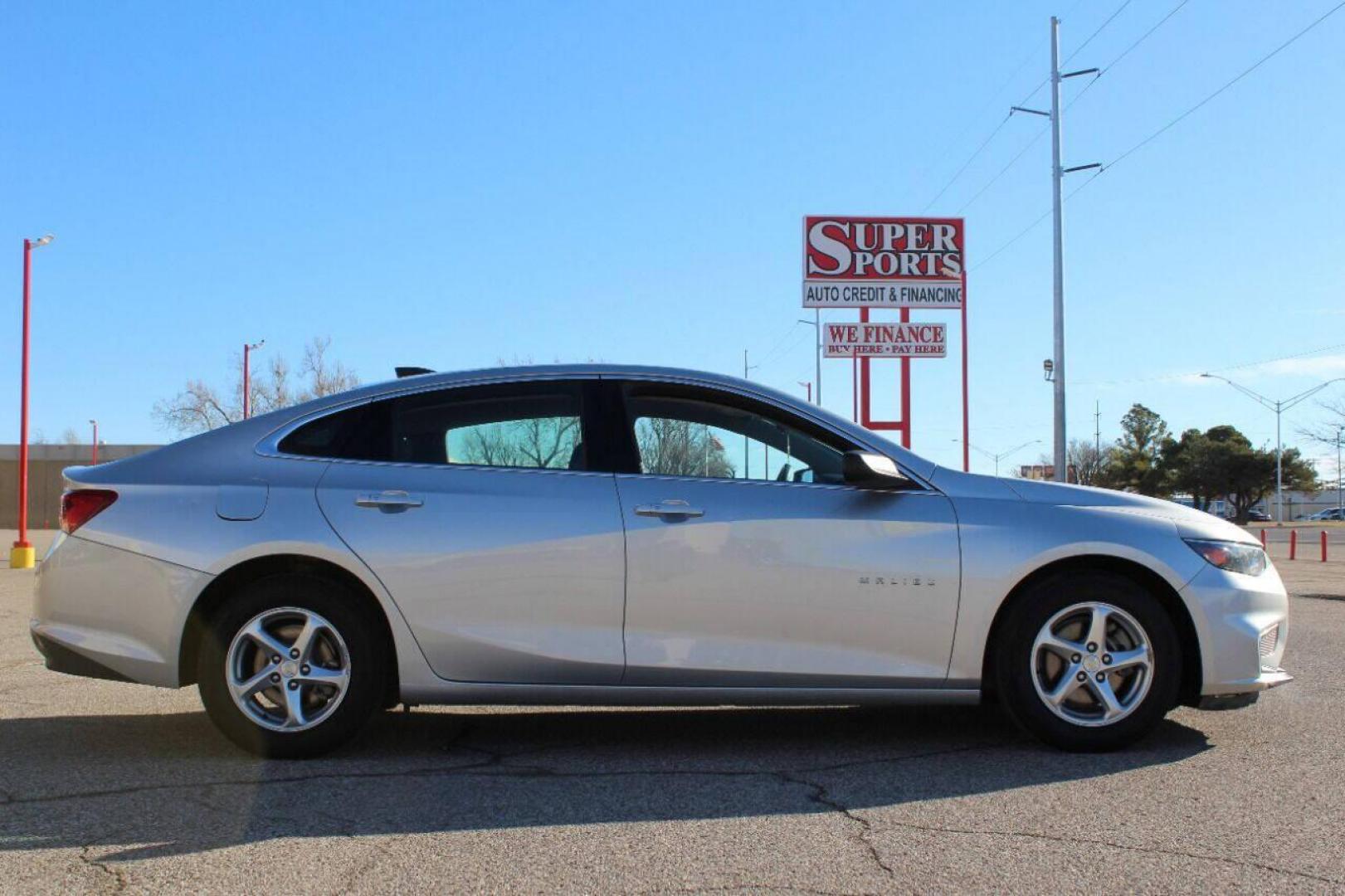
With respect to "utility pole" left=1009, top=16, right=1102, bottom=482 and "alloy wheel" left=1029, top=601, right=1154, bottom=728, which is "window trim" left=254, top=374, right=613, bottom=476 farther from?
"utility pole" left=1009, top=16, right=1102, bottom=482

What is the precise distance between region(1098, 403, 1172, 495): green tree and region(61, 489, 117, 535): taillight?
7699cm

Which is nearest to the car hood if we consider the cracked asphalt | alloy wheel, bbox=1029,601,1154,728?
alloy wheel, bbox=1029,601,1154,728

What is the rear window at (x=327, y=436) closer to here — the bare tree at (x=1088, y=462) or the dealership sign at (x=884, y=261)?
the dealership sign at (x=884, y=261)

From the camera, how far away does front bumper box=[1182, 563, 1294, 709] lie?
16.9 ft

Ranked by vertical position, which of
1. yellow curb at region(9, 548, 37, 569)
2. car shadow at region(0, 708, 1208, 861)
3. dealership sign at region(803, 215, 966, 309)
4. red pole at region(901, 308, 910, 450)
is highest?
dealership sign at region(803, 215, 966, 309)

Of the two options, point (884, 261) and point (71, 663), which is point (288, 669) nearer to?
point (71, 663)

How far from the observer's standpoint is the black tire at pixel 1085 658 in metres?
5.13

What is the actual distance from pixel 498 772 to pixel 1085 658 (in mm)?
2399

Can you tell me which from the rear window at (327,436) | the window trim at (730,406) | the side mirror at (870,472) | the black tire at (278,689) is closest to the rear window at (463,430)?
the rear window at (327,436)

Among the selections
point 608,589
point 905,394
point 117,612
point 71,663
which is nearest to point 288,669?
point 117,612

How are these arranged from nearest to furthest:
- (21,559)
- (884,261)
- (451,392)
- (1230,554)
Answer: (1230,554) → (451,392) → (21,559) → (884,261)

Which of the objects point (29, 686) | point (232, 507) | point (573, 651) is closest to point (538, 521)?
point (573, 651)

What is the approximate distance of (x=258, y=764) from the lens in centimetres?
500

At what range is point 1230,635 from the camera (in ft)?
17.0
